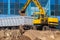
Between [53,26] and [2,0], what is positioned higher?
[2,0]

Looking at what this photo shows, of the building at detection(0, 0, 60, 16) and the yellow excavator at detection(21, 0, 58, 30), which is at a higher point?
the building at detection(0, 0, 60, 16)

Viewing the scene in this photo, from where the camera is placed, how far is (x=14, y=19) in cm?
2795

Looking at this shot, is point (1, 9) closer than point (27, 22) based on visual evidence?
No

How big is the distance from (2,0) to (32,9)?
5.70 metres

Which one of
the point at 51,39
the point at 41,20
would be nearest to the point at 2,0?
the point at 41,20

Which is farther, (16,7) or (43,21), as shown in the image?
(16,7)

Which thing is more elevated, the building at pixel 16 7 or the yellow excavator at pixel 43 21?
the building at pixel 16 7

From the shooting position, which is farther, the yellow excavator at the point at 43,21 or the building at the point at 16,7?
the building at the point at 16,7

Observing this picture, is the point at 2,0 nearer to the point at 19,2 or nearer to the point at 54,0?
the point at 19,2

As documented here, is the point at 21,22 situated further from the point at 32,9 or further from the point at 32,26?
the point at 32,9

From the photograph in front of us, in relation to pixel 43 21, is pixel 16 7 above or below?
above

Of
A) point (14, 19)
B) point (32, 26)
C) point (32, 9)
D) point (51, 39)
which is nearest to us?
point (51, 39)

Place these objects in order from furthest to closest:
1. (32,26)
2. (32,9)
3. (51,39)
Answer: (32,9)
(32,26)
(51,39)

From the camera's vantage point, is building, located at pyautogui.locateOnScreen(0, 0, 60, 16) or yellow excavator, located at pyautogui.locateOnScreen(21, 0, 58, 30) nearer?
yellow excavator, located at pyautogui.locateOnScreen(21, 0, 58, 30)
